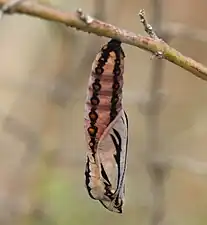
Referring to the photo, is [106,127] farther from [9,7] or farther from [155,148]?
[155,148]

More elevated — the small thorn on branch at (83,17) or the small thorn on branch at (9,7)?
the small thorn on branch at (83,17)

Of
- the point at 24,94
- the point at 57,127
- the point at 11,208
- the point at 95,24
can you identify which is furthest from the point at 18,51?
the point at 95,24

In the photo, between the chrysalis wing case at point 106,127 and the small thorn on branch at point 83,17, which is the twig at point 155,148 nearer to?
the chrysalis wing case at point 106,127

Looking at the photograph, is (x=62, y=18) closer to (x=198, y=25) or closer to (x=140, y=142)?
(x=140, y=142)

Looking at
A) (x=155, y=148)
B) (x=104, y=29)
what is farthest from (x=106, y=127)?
(x=155, y=148)

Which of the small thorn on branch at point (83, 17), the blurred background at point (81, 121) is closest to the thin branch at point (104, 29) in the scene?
the small thorn on branch at point (83, 17)

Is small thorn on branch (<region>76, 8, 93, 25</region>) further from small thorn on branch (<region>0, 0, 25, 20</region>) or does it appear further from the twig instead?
the twig
